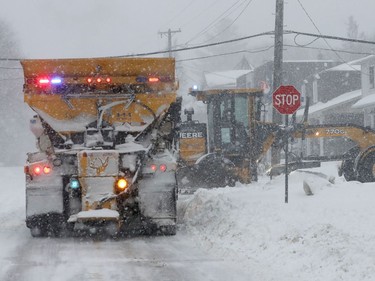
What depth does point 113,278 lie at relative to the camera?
25.9 feet

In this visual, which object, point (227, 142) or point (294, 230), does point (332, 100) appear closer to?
point (227, 142)

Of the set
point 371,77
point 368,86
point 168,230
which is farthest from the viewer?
point 368,86

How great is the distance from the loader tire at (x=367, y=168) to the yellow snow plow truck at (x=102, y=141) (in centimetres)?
699

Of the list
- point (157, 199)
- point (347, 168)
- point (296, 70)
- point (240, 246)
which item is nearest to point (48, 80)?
point (157, 199)

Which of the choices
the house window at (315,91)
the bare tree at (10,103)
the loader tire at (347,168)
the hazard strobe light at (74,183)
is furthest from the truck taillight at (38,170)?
the bare tree at (10,103)

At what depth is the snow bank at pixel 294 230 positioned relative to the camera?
7750mm

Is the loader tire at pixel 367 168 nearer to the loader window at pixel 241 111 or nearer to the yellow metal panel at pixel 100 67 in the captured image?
the loader window at pixel 241 111

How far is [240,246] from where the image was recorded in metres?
9.88

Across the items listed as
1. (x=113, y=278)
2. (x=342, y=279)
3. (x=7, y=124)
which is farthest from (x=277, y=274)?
(x=7, y=124)

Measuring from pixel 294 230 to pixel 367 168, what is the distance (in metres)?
8.30

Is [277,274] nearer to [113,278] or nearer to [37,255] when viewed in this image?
[113,278]

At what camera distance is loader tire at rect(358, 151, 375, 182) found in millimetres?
17219

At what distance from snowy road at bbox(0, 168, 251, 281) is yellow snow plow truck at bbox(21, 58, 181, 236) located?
50 cm

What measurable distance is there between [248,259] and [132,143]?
3.65 m
